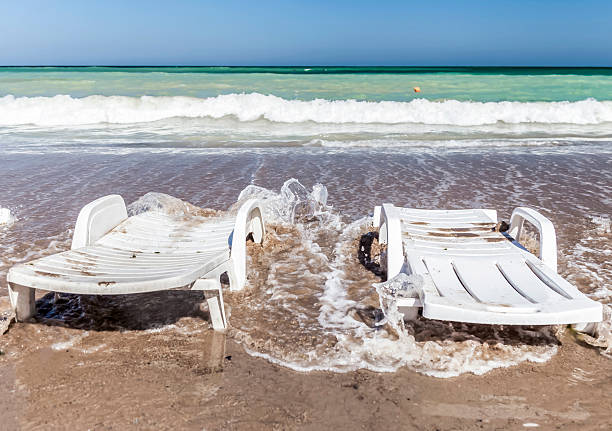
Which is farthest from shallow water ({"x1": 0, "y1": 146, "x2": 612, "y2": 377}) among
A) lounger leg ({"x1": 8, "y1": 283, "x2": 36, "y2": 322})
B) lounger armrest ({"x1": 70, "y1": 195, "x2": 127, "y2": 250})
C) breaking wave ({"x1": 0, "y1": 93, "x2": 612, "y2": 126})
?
breaking wave ({"x1": 0, "y1": 93, "x2": 612, "y2": 126})

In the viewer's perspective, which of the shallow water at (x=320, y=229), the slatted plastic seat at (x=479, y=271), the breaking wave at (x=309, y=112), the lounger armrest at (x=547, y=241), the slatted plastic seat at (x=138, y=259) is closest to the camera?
the slatted plastic seat at (x=479, y=271)

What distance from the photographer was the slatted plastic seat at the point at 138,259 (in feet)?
9.50

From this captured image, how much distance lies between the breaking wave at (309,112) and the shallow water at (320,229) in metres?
5.84

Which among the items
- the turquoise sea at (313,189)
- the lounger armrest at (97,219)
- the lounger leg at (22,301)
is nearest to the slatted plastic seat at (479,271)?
the turquoise sea at (313,189)

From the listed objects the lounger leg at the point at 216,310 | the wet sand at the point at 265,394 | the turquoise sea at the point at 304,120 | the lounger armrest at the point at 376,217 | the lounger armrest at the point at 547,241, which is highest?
the turquoise sea at the point at 304,120

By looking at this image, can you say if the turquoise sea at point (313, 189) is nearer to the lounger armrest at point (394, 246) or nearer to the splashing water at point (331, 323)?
the splashing water at point (331, 323)

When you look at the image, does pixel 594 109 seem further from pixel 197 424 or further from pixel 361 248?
pixel 197 424

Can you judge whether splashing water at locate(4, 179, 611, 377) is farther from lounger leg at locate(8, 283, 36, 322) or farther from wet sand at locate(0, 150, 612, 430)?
lounger leg at locate(8, 283, 36, 322)

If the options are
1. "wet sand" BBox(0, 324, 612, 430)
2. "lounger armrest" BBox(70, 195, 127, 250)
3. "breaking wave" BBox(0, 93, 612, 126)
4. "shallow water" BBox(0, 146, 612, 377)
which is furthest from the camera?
"breaking wave" BBox(0, 93, 612, 126)

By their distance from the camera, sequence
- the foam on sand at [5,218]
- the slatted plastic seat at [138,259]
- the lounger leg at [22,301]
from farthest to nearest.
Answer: the foam on sand at [5,218]
the lounger leg at [22,301]
the slatted plastic seat at [138,259]

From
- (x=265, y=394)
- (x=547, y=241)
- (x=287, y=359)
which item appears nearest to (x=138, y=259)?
(x=287, y=359)

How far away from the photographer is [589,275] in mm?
4203

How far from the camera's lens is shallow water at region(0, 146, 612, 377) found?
3.14 m

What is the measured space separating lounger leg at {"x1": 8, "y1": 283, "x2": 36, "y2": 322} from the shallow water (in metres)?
0.14
